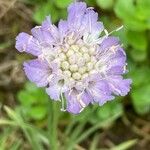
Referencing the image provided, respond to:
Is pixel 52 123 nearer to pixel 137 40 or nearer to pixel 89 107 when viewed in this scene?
pixel 89 107

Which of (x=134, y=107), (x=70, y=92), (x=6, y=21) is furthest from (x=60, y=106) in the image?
(x=6, y=21)

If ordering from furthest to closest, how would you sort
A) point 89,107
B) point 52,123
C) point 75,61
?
point 89,107 < point 52,123 < point 75,61

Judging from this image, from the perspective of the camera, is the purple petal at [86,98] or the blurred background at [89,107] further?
the blurred background at [89,107]

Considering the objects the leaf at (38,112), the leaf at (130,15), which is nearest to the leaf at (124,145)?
the leaf at (38,112)

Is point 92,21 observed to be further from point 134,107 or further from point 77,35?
point 134,107

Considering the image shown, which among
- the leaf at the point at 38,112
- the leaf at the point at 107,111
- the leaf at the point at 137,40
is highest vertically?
the leaf at the point at 137,40

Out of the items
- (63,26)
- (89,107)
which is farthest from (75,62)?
(89,107)

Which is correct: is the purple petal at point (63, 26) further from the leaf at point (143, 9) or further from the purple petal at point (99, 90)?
the leaf at point (143, 9)
